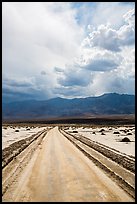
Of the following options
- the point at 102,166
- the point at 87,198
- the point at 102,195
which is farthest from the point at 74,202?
the point at 102,166

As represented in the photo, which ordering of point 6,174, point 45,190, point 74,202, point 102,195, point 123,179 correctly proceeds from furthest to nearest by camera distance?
point 6,174 < point 123,179 < point 45,190 < point 102,195 < point 74,202

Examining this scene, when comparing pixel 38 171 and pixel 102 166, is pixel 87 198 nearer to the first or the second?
pixel 38 171

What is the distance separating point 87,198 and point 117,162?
27.7 feet

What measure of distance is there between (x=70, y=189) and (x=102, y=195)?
137cm

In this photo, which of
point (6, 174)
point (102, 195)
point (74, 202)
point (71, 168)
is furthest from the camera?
point (71, 168)

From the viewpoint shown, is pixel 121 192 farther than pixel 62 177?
No

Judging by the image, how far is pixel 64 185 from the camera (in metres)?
11.9

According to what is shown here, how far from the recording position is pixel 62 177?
44.1 ft

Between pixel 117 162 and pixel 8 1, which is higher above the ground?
pixel 8 1

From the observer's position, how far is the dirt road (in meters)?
10.1

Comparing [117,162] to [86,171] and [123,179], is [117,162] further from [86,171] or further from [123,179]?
[123,179]

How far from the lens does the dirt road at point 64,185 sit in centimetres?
1012

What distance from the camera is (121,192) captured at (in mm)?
10758

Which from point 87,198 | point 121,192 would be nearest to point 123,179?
point 121,192
